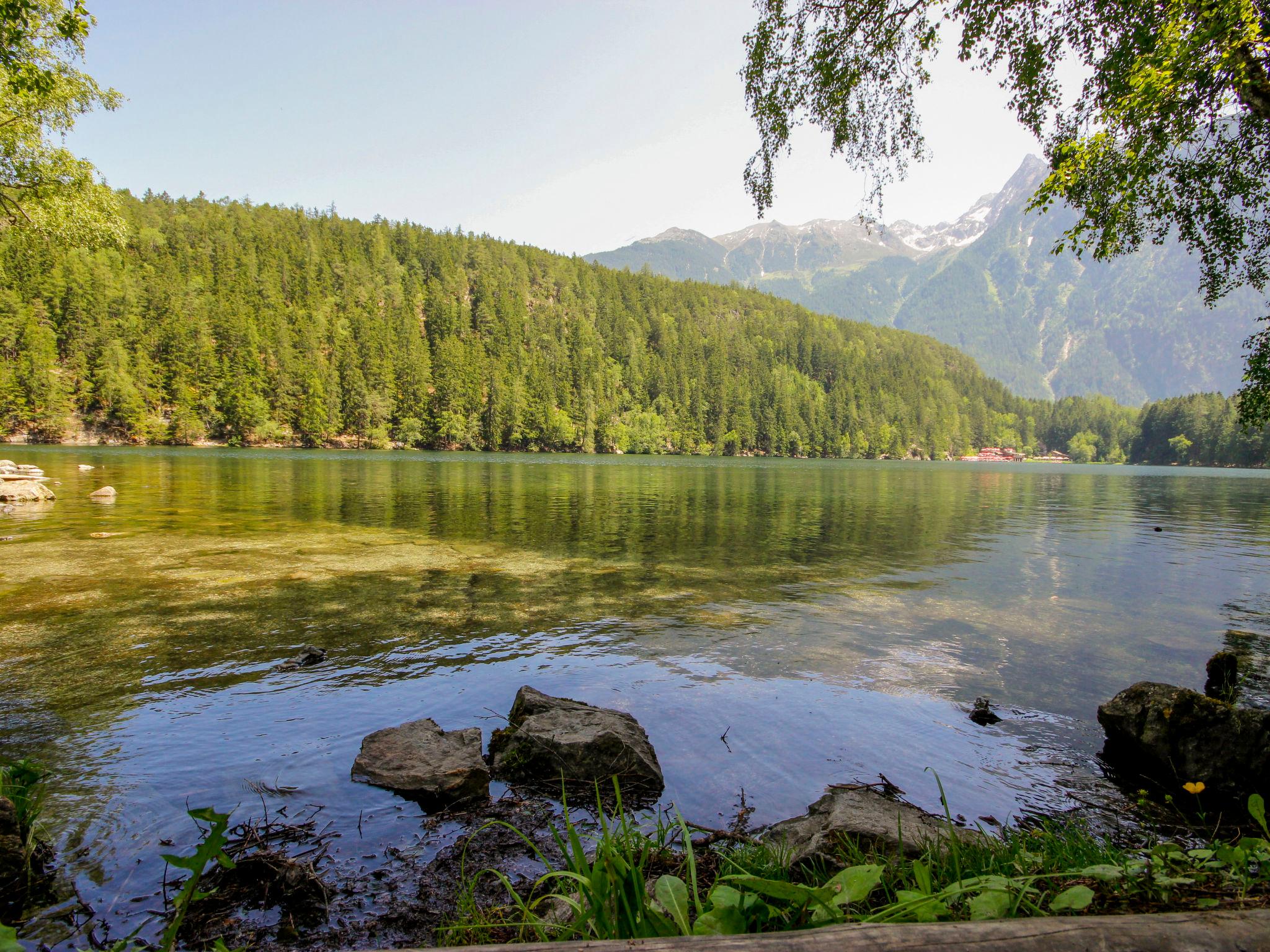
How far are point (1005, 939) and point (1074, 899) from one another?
997mm

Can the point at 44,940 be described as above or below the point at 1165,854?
below

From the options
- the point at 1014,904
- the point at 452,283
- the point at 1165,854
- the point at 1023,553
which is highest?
the point at 452,283

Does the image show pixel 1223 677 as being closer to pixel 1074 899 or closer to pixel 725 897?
pixel 1074 899

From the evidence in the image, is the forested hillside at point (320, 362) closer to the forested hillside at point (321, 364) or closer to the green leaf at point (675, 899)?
the forested hillside at point (321, 364)

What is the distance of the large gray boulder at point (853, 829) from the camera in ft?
14.3

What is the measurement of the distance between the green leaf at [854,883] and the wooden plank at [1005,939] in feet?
2.12

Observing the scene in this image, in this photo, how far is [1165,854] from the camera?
3242 millimetres

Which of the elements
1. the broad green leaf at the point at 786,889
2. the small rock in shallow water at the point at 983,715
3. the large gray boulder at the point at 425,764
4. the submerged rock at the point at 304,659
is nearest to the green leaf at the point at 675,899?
the broad green leaf at the point at 786,889

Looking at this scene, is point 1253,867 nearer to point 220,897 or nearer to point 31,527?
point 220,897

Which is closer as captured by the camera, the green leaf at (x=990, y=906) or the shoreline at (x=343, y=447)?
the green leaf at (x=990, y=906)

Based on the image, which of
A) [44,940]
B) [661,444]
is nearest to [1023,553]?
[44,940]

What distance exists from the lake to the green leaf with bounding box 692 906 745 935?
351cm

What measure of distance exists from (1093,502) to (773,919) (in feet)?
186

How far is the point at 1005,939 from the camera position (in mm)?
1817
